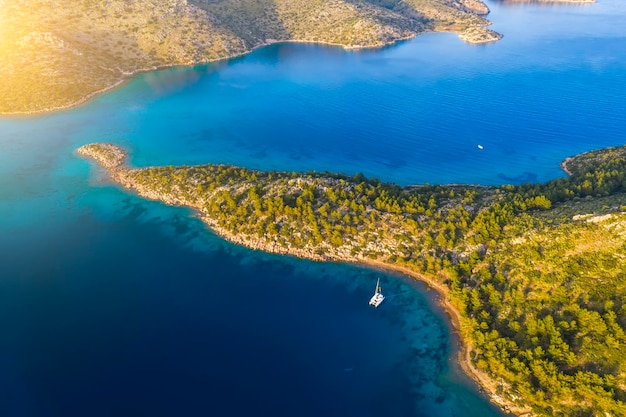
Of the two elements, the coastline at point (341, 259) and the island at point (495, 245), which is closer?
the island at point (495, 245)

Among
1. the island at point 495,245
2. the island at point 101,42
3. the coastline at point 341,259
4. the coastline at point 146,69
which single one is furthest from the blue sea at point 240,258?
the island at point 101,42

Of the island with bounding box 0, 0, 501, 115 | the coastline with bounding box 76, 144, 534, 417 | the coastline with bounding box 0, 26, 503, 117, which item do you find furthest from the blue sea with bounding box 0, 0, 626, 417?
the island with bounding box 0, 0, 501, 115

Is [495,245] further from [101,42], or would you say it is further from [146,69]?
[101,42]

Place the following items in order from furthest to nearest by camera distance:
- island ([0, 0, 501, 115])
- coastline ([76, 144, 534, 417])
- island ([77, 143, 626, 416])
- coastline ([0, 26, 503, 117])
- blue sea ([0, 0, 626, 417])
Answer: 1. island ([0, 0, 501, 115])
2. coastline ([0, 26, 503, 117])
3. blue sea ([0, 0, 626, 417])
4. coastline ([76, 144, 534, 417])
5. island ([77, 143, 626, 416])

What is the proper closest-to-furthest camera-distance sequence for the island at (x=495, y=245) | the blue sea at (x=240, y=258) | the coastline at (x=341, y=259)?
the island at (x=495, y=245) < the coastline at (x=341, y=259) < the blue sea at (x=240, y=258)

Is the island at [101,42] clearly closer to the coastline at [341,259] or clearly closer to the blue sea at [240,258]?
the blue sea at [240,258]

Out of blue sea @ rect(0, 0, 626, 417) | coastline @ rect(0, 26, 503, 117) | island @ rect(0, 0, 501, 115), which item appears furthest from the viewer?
island @ rect(0, 0, 501, 115)

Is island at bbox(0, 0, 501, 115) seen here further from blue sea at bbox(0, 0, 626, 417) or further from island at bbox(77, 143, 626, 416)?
island at bbox(77, 143, 626, 416)
